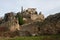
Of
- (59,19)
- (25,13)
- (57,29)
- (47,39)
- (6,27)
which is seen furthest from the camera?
(25,13)

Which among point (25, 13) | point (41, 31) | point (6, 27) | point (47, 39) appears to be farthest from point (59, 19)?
point (25, 13)

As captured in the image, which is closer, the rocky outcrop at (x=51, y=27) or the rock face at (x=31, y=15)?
the rocky outcrop at (x=51, y=27)

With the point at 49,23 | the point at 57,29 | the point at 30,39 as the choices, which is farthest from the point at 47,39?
the point at 49,23

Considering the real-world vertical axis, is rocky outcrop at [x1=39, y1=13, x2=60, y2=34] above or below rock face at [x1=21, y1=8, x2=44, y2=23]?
below

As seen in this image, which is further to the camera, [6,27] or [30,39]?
[6,27]

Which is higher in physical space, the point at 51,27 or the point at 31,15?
the point at 31,15

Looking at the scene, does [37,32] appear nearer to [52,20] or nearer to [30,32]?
[30,32]

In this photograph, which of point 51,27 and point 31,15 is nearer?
point 51,27

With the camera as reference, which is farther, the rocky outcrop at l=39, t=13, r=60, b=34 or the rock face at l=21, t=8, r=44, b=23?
the rock face at l=21, t=8, r=44, b=23

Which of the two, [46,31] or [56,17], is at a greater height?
[56,17]

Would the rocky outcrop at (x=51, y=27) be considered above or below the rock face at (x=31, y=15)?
below

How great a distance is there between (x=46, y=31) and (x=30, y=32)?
3.53m

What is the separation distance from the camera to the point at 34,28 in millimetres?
38844

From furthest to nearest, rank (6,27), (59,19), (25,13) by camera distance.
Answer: (25,13), (6,27), (59,19)
